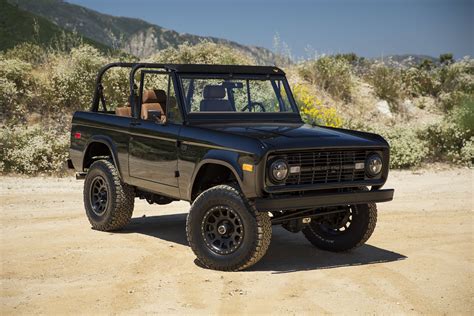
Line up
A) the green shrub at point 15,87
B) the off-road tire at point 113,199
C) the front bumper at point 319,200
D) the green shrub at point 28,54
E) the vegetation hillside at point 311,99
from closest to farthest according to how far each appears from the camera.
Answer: the front bumper at point 319,200
the off-road tire at point 113,199
the vegetation hillside at point 311,99
the green shrub at point 15,87
the green shrub at point 28,54

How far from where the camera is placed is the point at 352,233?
7.85 metres

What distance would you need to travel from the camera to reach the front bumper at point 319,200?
21.4 ft

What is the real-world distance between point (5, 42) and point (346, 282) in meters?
28.8

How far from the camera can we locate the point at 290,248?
822 cm

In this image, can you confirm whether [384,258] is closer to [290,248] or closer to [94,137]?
[290,248]

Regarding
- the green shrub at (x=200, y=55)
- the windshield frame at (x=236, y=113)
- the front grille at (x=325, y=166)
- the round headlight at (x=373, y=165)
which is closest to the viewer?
the front grille at (x=325, y=166)

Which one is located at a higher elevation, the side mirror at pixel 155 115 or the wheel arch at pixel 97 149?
the side mirror at pixel 155 115

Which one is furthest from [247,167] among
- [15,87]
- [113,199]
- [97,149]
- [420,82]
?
[420,82]

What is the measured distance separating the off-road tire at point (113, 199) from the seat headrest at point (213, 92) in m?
1.42

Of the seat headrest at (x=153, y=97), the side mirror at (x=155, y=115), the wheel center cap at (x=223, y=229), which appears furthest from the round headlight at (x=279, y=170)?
the seat headrest at (x=153, y=97)

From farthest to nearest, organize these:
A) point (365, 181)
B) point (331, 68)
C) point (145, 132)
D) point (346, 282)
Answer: point (331, 68), point (145, 132), point (365, 181), point (346, 282)

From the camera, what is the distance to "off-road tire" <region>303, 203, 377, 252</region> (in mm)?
7758

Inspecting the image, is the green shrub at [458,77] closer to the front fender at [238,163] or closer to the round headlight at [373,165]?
the round headlight at [373,165]

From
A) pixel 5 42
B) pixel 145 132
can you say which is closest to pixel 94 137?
pixel 145 132
